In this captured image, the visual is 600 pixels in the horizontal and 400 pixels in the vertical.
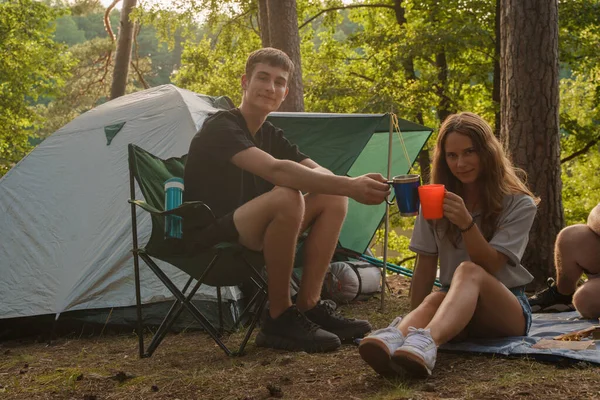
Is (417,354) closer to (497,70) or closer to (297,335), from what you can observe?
(297,335)

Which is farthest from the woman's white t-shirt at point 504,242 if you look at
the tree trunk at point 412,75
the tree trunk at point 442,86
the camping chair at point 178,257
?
the tree trunk at point 442,86

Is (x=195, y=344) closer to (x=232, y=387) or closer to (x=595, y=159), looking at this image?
(x=232, y=387)

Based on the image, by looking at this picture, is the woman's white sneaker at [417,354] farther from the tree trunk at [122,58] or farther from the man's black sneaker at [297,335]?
the tree trunk at [122,58]

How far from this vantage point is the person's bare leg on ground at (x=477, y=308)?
7.70 ft

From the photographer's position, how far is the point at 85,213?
4.33m

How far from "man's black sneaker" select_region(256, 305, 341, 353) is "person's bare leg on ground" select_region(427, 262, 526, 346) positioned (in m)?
0.62

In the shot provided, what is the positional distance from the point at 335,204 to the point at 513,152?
208cm

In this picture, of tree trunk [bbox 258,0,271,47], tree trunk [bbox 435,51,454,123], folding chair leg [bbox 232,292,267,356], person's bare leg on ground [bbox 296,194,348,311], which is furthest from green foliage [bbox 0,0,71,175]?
person's bare leg on ground [bbox 296,194,348,311]

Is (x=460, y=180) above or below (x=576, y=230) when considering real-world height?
above

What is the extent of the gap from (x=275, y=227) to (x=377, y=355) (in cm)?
79

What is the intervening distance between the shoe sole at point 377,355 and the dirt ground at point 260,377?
5cm

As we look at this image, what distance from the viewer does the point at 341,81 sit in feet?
43.6

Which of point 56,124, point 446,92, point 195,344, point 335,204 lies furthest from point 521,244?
point 56,124

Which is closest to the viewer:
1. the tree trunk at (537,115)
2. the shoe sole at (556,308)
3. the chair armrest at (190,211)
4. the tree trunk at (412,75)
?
the chair armrest at (190,211)
